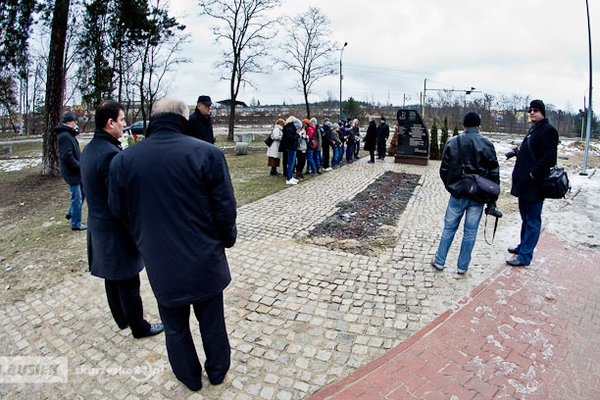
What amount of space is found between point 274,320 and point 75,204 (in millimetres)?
4589

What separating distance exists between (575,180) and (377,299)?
11.1 metres

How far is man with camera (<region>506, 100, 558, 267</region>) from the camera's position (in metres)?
4.24

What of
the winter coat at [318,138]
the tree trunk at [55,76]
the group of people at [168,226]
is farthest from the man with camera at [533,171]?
the tree trunk at [55,76]

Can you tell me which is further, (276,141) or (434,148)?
(434,148)

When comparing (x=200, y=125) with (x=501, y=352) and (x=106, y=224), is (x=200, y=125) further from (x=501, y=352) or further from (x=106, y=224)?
(x=501, y=352)

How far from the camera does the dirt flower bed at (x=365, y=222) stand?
5.64 meters

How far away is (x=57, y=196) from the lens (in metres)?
9.09

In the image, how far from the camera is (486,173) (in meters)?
4.16

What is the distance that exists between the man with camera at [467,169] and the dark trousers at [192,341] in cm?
308

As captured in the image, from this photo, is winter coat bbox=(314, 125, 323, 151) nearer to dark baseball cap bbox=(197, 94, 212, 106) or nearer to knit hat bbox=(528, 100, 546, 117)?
dark baseball cap bbox=(197, 94, 212, 106)

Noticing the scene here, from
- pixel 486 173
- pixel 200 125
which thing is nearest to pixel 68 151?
pixel 200 125

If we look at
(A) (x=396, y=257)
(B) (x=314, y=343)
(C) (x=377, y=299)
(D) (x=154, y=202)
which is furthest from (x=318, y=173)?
(D) (x=154, y=202)

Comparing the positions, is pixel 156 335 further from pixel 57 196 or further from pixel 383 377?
pixel 57 196

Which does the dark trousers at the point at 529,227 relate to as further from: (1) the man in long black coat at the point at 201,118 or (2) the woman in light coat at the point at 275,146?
(2) the woman in light coat at the point at 275,146
